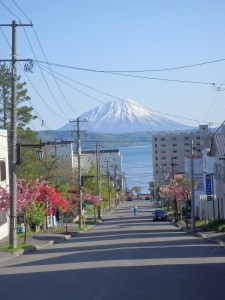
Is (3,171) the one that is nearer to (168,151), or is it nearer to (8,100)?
(8,100)

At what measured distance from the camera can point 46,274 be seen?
62.7 feet

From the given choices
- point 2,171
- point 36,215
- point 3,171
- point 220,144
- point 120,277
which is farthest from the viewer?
point 220,144

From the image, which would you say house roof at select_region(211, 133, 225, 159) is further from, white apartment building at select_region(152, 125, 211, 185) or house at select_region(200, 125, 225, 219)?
white apartment building at select_region(152, 125, 211, 185)

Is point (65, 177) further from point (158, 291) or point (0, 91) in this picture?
point (158, 291)

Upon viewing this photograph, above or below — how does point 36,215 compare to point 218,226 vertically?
above

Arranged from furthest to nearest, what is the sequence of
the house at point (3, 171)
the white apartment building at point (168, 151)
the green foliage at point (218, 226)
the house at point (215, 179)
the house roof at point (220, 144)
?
the white apartment building at point (168, 151), the house at point (215, 179), the house roof at point (220, 144), the house at point (3, 171), the green foliage at point (218, 226)

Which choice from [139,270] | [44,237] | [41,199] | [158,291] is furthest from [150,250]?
[41,199]

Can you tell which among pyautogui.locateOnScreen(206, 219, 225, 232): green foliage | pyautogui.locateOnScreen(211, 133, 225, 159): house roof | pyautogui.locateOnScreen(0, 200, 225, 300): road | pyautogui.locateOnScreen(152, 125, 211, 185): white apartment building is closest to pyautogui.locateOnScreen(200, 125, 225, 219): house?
pyautogui.locateOnScreen(211, 133, 225, 159): house roof

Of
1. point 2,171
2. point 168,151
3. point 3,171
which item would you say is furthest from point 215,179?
point 168,151

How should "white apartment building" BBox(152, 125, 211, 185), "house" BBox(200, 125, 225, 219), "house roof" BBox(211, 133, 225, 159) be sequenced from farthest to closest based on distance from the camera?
"white apartment building" BBox(152, 125, 211, 185) < "house" BBox(200, 125, 225, 219) < "house roof" BBox(211, 133, 225, 159)

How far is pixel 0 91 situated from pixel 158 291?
50.9 meters

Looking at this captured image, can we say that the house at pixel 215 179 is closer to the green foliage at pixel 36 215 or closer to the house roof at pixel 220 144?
the house roof at pixel 220 144

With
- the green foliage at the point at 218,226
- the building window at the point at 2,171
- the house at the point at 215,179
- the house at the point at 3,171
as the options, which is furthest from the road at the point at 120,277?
the house at the point at 215,179

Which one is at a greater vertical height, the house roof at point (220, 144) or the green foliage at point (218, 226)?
the house roof at point (220, 144)
